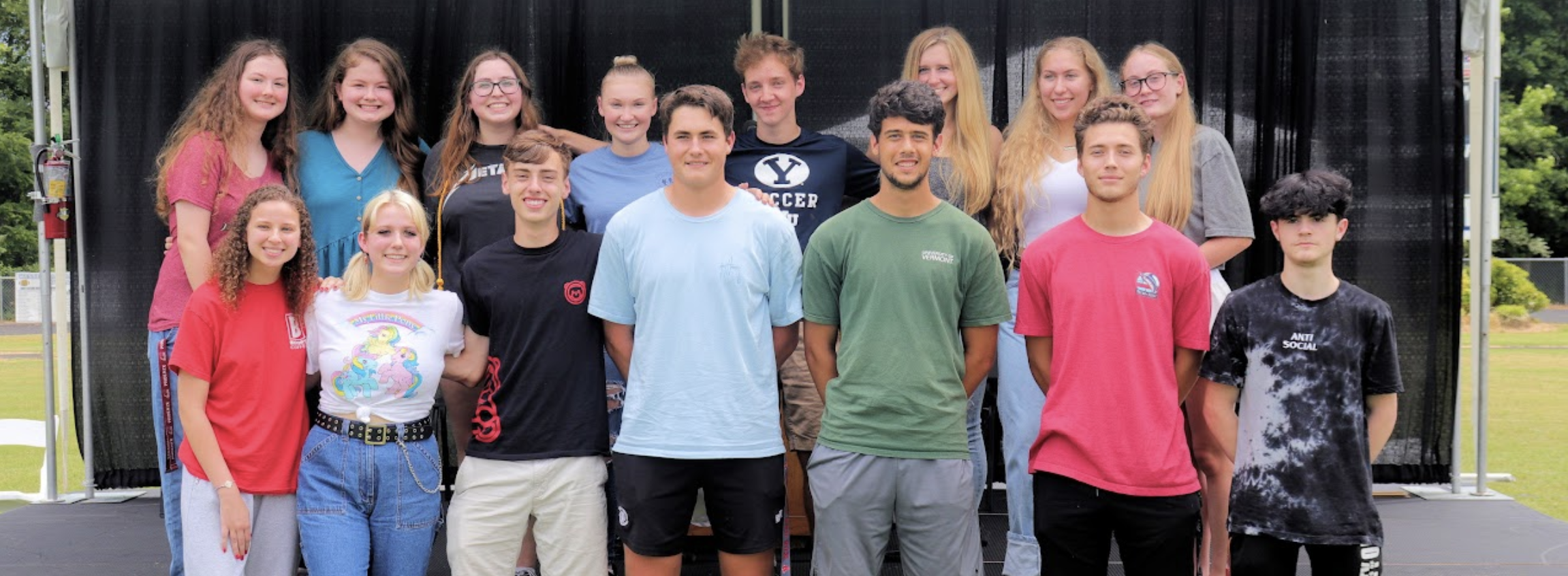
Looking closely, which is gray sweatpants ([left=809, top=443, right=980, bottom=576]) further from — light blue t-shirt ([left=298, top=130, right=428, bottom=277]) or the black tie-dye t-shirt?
light blue t-shirt ([left=298, top=130, right=428, bottom=277])

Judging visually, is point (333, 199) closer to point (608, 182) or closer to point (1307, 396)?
point (608, 182)

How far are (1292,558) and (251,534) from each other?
250 cm

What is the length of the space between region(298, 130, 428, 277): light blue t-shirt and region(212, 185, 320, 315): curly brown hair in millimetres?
562

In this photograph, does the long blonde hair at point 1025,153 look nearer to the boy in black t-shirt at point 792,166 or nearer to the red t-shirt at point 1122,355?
the boy in black t-shirt at point 792,166

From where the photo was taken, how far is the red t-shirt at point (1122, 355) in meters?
2.62

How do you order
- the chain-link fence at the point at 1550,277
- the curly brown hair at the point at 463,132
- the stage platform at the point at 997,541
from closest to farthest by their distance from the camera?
the curly brown hair at the point at 463,132 → the stage platform at the point at 997,541 → the chain-link fence at the point at 1550,277

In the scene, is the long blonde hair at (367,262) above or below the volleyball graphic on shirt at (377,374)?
above

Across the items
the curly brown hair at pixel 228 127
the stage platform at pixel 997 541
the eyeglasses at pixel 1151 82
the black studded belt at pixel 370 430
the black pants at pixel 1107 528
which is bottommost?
the stage platform at pixel 997 541

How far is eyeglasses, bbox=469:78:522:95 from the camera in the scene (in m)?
3.63

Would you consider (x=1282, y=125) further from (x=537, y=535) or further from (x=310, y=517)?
(x=310, y=517)

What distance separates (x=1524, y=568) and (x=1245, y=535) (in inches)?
73.4

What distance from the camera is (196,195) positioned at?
134 inches

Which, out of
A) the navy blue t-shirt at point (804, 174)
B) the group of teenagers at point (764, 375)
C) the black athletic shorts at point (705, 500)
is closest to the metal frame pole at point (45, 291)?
the group of teenagers at point (764, 375)

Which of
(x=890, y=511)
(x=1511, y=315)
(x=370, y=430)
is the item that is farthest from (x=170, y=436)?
(x=1511, y=315)
